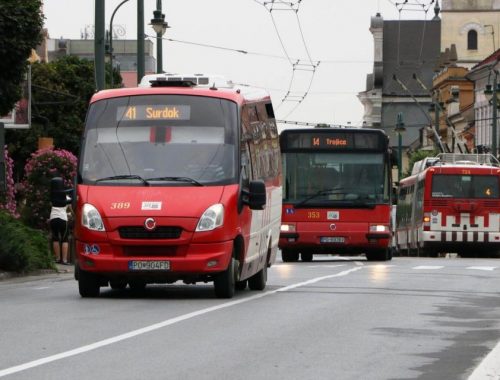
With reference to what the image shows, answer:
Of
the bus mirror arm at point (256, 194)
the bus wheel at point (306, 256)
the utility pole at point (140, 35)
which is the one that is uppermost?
the utility pole at point (140, 35)

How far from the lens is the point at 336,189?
39750 mm

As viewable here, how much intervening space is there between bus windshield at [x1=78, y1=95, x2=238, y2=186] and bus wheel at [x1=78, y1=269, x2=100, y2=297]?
1.10m

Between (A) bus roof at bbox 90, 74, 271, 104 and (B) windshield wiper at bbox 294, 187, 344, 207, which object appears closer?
(A) bus roof at bbox 90, 74, 271, 104

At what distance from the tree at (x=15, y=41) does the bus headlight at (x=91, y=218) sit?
8.55 m

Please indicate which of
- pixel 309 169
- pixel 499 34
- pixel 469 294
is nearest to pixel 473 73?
pixel 499 34

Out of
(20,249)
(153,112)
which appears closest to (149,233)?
(153,112)

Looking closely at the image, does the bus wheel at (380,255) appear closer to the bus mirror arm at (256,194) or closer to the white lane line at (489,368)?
the bus mirror arm at (256,194)

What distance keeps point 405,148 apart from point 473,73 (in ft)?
146

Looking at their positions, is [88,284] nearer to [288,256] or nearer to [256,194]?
[256,194]

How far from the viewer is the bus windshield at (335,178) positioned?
130ft

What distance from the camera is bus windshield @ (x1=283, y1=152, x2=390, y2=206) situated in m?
39.6

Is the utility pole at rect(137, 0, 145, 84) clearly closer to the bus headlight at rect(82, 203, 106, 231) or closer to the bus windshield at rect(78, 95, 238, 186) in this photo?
the bus windshield at rect(78, 95, 238, 186)

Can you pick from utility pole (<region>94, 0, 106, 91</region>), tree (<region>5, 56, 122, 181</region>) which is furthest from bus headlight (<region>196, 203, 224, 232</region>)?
tree (<region>5, 56, 122, 181</region>)

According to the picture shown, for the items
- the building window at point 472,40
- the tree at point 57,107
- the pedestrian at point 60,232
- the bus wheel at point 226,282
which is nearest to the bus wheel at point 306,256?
the pedestrian at point 60,232
